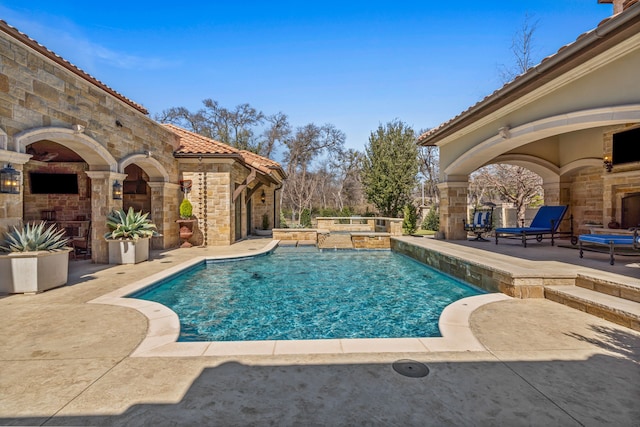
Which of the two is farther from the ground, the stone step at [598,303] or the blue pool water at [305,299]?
the stone step at [598,303]

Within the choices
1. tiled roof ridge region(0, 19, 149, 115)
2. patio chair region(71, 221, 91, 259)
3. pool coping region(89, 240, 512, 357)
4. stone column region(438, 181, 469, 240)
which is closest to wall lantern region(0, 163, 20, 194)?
tiled roof ridge region(0, 19, 149, 115)

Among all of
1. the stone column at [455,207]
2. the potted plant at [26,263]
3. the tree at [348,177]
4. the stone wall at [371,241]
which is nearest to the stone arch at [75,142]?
the potted plant at [26,263]

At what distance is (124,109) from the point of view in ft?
26.9

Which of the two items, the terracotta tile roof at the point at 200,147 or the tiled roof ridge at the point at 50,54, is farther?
the terracotta tile roof at the point at 200,147

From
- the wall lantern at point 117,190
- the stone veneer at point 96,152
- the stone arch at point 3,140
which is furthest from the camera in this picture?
the wall lantern at point 117,190

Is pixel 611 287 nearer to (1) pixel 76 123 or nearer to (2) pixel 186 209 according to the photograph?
(1) pixel 76 123

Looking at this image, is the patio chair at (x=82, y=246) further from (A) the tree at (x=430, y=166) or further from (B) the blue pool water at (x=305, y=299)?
(A) the tree at (x=430, y=166)

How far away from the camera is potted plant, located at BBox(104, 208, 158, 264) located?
290 inches

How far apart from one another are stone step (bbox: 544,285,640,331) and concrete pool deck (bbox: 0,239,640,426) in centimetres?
17

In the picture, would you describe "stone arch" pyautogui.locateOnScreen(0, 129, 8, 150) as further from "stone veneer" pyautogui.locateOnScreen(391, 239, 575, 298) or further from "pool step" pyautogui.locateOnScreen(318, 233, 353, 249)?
"pool step" pyautogui.locateOnScreen(318, 233, 353, 249)

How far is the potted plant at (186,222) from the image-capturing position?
34.8 ft

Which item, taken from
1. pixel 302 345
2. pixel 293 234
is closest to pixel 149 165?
pixel 293 234

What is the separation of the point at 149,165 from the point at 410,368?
32.2ft

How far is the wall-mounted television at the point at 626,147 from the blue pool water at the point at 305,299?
6164 mm
